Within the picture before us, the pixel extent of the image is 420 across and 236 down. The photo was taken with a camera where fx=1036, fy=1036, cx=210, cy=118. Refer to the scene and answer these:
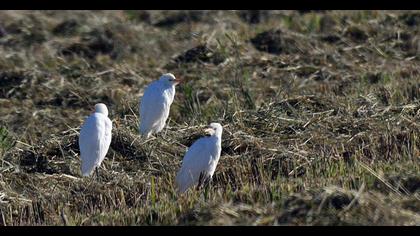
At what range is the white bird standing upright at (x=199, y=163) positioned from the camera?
9156 mm

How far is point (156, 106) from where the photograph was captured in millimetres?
11367

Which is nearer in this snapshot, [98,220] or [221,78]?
[98,220]

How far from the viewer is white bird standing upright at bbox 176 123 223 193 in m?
9.16

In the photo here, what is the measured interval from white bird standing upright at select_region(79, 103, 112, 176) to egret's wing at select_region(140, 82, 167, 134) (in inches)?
31.1

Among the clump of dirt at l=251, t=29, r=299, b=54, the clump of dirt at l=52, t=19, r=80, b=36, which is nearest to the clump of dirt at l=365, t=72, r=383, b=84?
the clump of dirt at l=251, t=29, r=299, b=54

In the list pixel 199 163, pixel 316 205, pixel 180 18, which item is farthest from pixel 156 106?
pixel 180 18

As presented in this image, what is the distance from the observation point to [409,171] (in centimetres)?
837

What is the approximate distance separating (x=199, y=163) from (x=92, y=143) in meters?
1.09

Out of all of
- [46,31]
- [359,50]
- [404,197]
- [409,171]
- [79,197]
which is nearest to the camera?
[404,197]

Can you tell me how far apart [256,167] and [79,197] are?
5.44 feet

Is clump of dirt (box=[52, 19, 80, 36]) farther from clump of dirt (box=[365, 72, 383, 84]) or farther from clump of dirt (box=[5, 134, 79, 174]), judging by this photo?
clump of dirt (box=[5, 134, 79, 174])

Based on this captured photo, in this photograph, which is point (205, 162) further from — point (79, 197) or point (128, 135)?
point (128, 135)

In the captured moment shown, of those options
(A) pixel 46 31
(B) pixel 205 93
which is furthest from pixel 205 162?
(A) pixel 46 31

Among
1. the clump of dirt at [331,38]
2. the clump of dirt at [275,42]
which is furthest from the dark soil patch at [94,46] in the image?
the clump of dirt at [331,38]
